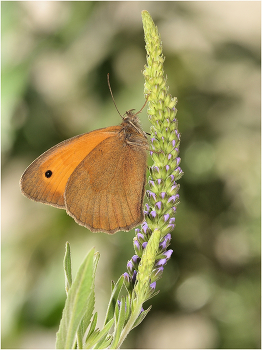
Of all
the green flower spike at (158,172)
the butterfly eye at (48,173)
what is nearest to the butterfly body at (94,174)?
the butterfly eye at (48,173)

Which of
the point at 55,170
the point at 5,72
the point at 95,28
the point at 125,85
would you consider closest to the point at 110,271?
the point at 55,170

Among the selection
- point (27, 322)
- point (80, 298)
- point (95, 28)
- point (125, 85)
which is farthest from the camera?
point (95, 28)

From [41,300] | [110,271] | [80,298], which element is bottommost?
[41,300]

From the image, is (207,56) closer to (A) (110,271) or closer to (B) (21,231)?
(A) (110,271)

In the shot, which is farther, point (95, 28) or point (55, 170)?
point (95, 28)

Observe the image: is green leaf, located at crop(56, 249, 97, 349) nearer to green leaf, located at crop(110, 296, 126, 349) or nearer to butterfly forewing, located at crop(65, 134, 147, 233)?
green leaf, located at crop(110, 296, 126, 349)

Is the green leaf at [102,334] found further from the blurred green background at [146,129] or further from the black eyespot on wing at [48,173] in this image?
the blurred green background at [146,129]

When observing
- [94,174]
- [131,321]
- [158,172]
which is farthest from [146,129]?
[131,321]

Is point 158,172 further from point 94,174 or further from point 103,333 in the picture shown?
point 94,174
